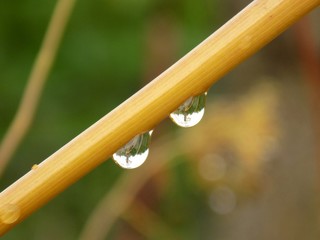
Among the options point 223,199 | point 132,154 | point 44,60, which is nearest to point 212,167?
point 223,199

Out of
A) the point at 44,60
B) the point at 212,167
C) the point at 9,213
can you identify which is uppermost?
the point at 212,167

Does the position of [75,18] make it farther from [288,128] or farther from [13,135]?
[13,135]

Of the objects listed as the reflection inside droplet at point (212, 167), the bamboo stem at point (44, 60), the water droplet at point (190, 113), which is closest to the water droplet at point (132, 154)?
the water droplet at point (190, 113)

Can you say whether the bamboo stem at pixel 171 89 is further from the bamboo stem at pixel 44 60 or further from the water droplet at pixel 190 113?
the bamboo stem at pixel 44 60

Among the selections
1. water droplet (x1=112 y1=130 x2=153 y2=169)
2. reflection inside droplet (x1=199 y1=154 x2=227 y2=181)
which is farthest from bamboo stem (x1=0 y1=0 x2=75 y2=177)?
reflection inside droplet (x1=199 y1=154 x2=227 y2=181)

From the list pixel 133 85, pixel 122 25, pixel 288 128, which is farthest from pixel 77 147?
pixel 133 85

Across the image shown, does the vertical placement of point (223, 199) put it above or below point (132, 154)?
above

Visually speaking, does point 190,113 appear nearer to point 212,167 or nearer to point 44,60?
point 44,60
